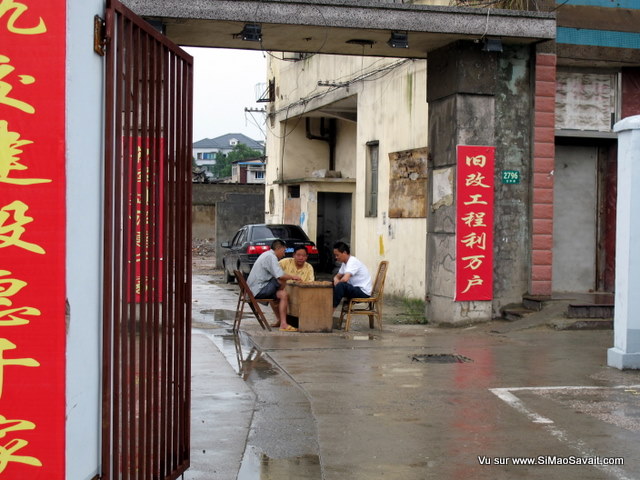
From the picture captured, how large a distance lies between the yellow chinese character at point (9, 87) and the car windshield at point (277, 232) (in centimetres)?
1743

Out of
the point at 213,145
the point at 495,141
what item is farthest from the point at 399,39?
the point at 213,145

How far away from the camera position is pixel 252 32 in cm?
1302

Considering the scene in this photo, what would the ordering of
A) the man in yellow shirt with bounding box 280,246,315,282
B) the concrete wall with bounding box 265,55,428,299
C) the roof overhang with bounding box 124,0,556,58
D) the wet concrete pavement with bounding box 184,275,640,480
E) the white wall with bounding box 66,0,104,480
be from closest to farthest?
the white wall with bounding box 66,0,104,480 < the wet concrete pavement with bounding box 184,275,640,480 < the roof overhang with bounding box 124,0,556,58 < the man in yellow shirt with bounding box 280,246,315,282 < the concrete wall with bounding box 265,55,428,299

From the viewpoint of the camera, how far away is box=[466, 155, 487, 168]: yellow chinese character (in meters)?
13.7

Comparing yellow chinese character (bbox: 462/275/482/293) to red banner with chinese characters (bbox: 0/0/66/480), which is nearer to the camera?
red banner with chinese characters (bbox: 0/0/66/480)

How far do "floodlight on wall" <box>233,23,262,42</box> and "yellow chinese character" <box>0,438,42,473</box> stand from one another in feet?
33.2

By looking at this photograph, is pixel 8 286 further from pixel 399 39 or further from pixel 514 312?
pixel 514 312

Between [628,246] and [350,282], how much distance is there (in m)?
5.24

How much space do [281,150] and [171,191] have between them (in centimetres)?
2206

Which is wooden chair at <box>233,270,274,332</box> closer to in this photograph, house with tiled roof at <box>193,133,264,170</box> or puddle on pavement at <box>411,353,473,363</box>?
puddle on pavement at <box>411,353,473,363</box>

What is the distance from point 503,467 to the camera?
593 centimetres

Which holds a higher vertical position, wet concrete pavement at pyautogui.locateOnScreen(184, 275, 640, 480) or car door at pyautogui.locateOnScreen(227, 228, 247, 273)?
car door at pyautogui.locateOnScreen(227, 228, 247, 273)

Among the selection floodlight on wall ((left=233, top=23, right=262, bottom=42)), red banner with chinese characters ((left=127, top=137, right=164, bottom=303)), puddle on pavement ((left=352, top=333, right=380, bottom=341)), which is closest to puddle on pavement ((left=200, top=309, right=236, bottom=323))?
puddle on pavement ((left=352, top=333, right=380, bottom=341))

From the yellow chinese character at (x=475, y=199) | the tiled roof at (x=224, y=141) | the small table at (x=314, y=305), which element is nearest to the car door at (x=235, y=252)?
the small table at (x=314, y=305)
